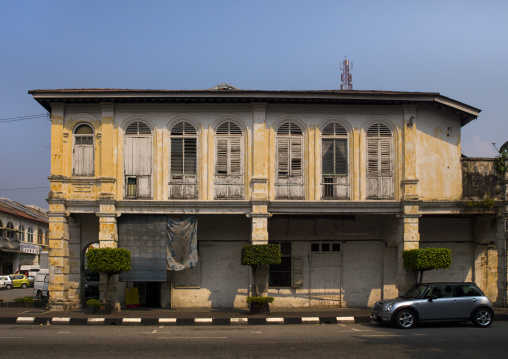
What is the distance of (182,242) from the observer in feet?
74.0

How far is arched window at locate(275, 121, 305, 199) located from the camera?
22.6 meters

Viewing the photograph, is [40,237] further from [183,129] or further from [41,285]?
[183,129]

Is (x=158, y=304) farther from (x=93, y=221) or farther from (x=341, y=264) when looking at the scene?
(x=341, y=264)

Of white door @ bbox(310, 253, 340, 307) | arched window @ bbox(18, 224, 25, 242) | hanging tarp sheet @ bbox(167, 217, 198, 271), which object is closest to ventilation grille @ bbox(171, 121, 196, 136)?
hanging tarp sheet @ bbox(167, 217, 198, 271)

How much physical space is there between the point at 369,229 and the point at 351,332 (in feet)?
Result: 29.6

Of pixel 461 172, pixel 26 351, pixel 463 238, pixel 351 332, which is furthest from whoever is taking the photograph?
pixel 463 238

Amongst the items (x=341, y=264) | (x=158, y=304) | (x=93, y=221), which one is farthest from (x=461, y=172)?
(x=93, y=221)

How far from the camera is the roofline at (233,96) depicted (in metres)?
21.9

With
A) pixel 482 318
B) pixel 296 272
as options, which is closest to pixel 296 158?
pixel 296 272

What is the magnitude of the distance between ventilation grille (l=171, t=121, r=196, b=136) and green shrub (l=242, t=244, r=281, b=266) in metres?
5.19

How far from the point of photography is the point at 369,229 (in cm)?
2475

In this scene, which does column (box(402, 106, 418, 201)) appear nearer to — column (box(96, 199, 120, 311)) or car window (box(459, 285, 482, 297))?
car window (box(459, 285, 482, 297))

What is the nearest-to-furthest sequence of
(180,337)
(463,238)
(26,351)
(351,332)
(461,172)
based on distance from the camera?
(26,351) < (180,337) < (351,332) < (461,172) < (463,238)

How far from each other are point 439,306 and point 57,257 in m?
14.2
